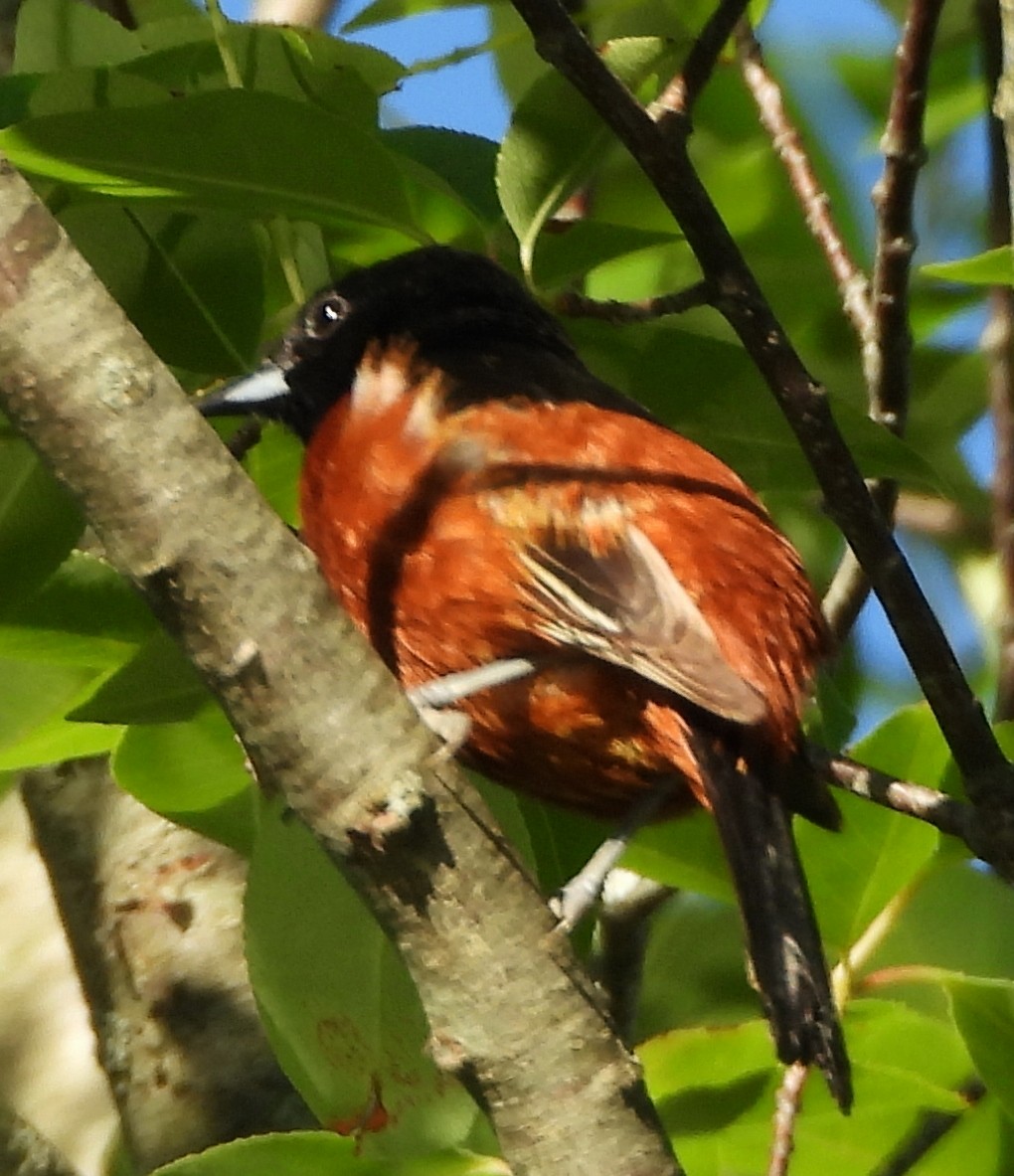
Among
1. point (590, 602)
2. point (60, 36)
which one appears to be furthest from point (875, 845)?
point (60, 36)

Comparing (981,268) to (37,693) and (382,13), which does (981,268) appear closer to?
(382,13)

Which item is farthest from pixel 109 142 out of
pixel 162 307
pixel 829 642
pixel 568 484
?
pixel 829 642

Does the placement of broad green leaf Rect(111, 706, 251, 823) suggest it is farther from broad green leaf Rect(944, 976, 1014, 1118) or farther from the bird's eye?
broad green leaf Rect(944, 976, 1014, 1118)

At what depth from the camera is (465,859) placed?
139 cm

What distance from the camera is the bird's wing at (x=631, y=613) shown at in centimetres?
180

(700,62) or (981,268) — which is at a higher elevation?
(700,62)

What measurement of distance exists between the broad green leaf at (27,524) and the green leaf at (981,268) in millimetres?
844

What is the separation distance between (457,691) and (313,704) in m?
0.65

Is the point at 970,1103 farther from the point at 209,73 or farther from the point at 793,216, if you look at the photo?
the point at 209,73

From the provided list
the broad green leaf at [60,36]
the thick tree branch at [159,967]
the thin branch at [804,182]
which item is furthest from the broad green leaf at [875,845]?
the broad green leaf at [60,36]

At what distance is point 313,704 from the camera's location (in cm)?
137

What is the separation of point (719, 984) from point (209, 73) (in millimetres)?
1322

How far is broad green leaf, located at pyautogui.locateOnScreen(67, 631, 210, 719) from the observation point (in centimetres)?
177

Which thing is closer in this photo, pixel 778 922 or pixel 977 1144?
pixel 778 922
